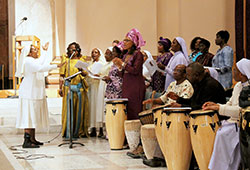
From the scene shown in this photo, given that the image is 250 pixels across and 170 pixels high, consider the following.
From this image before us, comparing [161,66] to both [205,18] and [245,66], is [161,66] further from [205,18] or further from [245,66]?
[205,18]

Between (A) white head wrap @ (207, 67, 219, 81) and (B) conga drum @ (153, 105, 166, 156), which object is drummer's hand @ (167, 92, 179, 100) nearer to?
(B) conga drum @ (153, 105, 166, 156)

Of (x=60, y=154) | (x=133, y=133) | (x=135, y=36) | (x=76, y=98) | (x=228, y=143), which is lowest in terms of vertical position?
(x=60, y=154)

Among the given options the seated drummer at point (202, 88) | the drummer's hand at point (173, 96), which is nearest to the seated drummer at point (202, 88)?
the seated drummer at point (202, 88)

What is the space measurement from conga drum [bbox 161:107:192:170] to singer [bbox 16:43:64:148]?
304 cm

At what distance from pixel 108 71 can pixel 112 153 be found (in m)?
2.30

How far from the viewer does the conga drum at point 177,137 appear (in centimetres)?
536

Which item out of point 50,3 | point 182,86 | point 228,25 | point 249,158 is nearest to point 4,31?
point 50,3

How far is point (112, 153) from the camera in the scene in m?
7.26

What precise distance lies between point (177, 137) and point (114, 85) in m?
3.25

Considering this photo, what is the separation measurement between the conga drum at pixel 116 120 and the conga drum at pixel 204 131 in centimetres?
247

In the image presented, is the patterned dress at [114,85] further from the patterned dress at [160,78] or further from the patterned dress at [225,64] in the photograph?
the patterned dress at [225,64]

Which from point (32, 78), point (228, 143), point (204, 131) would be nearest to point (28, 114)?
point (32, 78)

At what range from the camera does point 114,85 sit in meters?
8.48

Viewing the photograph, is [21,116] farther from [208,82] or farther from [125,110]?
[208,82]
